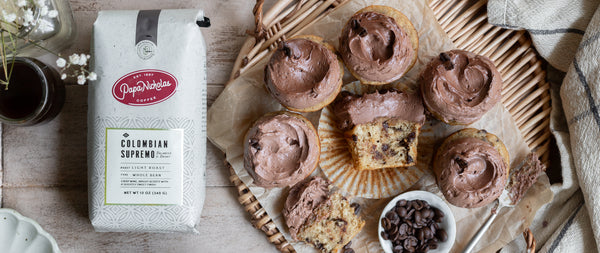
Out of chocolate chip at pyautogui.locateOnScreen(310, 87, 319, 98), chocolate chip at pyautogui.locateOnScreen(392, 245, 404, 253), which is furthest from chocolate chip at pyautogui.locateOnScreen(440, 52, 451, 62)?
chocolate chip at pyautogui.locateOnScreen(392, 245, 404, 253)

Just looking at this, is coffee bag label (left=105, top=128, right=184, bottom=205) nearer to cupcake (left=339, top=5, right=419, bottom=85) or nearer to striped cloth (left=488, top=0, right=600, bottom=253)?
cupcake (left=339, top=5, right=419, bottom=85)

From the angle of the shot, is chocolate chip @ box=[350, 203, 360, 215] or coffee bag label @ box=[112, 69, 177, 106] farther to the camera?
chocolate chip @ box=[350, 203, 360, 215]

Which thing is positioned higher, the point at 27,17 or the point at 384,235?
the point at 27,17

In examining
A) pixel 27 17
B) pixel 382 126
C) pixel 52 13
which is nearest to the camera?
pixel 27 17

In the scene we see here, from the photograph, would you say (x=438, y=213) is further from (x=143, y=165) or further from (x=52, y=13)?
(x=52, y=13)

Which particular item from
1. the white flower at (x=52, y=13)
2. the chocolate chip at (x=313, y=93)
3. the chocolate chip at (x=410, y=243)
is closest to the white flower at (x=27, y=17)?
the white flower at (x=52, y=13)

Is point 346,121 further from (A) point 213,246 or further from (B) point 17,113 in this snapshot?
(B) point 17,113

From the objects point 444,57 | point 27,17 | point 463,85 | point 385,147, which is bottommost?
point 385,147

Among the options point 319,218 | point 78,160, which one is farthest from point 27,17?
point 319,218
